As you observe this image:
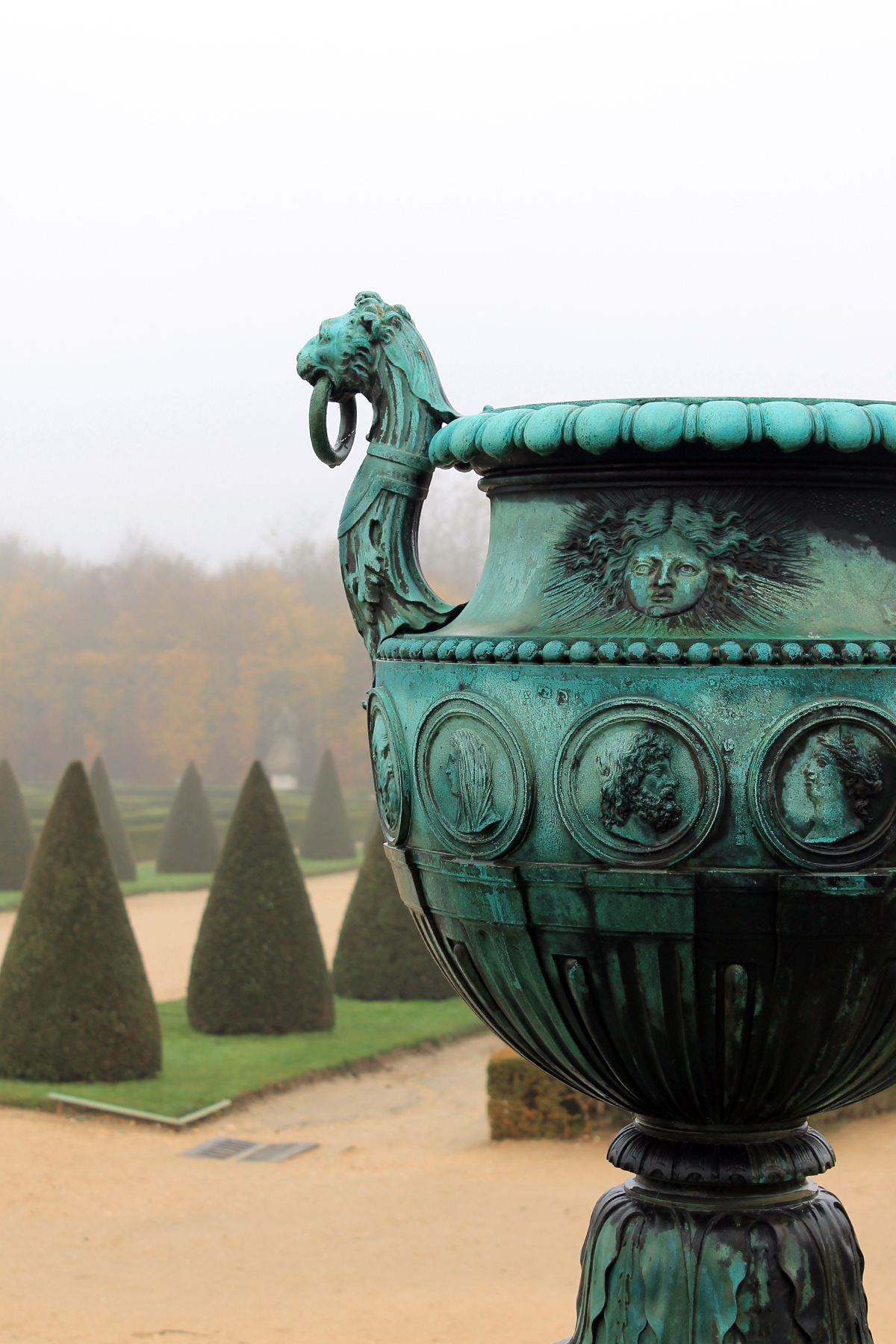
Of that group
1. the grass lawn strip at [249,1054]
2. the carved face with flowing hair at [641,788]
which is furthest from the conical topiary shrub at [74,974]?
the carved face with flowing hair at [641,788]

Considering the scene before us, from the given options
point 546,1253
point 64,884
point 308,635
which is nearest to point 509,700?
point 546,1253

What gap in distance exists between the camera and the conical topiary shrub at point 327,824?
25.2 meters

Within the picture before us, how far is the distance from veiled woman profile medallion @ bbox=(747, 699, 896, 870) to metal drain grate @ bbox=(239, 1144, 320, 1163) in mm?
7487

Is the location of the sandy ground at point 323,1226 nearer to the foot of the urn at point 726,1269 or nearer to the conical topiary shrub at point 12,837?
the foot of the urn at point 726,1269

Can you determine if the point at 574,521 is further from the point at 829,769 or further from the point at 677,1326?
the point at 677,1326

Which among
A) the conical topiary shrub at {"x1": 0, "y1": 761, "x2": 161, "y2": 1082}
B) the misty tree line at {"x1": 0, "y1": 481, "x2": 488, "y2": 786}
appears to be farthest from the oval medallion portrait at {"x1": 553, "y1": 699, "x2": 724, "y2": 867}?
the misty tree line at {"x1": 0, "y1": 481, "x2": 488, "y2": 786}


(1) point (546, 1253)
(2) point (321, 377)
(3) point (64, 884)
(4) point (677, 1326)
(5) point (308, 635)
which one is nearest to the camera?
(4) point (677, 1326)

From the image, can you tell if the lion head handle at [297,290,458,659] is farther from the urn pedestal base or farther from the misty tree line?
the misty tree line

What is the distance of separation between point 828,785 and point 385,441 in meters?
1.28

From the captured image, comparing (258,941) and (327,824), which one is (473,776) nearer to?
(258,941)

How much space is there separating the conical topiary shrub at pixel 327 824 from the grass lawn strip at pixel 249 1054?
37.4ft

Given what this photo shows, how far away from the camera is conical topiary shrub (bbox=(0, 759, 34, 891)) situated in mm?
20578

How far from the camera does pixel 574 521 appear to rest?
9.61ft

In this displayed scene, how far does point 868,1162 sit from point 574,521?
24.1ft
